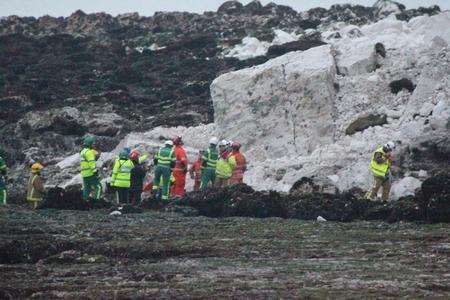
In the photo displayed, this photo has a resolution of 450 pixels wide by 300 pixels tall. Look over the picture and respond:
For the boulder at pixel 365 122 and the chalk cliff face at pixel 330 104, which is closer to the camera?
the chalk cliff face at pixel 330 104

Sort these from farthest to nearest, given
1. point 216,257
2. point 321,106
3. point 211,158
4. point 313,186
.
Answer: point 321,106 < point 211,158 < point 313,186 < point 216,257

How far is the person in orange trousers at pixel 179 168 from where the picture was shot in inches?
893

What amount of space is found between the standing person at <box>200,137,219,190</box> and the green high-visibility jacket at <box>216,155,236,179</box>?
0.15m

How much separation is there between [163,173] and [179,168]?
1060 mm

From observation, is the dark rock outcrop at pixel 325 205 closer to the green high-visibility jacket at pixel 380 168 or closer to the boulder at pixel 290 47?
the green high-visibility jacket at pixel 380 168

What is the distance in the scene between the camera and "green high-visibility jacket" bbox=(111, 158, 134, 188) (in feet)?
69.4

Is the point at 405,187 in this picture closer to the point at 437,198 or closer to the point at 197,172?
the point at 437,198

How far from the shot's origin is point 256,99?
30.9m

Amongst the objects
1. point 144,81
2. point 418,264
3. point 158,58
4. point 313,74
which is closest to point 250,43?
point 158,58

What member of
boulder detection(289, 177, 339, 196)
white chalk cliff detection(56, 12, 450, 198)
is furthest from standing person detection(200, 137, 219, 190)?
white chalk cliff detection(56, 12, 450, 198)

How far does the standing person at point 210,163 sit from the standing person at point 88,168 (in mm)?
3391

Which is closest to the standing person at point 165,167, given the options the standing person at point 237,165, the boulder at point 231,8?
the standing person at point 237,165

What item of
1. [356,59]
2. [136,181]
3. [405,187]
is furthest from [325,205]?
[356,59]

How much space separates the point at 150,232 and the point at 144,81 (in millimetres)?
36160
